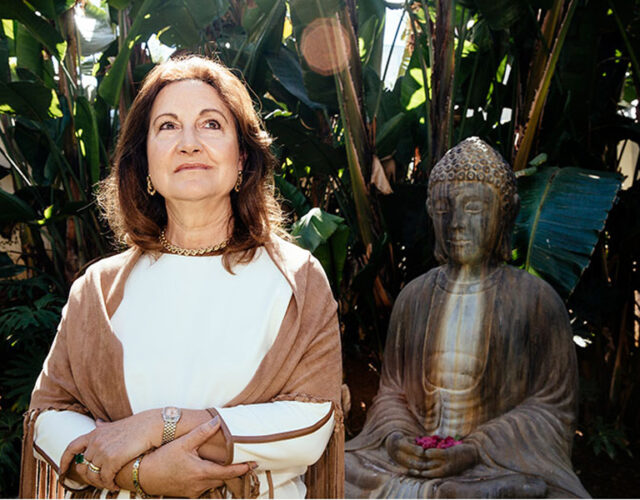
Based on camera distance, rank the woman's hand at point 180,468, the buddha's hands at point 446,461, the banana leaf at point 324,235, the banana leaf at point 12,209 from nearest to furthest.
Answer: the woman's hand at point 180,468 → the buddha's hands at point 446,461 → the banana leaf at point 324,235 → the banana leaf at point 12,209

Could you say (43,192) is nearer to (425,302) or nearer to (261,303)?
(425,302)

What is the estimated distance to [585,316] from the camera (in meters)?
4.06

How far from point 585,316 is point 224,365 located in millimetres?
3211

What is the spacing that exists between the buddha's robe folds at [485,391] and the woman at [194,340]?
48.4 inches

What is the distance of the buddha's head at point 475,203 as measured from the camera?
2.83 meters

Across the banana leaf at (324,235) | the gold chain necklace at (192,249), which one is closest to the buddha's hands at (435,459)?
the banana leaf at (324,235)

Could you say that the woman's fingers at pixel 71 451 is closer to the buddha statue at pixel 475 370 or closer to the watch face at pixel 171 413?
the watch face at pixel 171 413

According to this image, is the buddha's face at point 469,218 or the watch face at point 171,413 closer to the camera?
the watch face at point 171,413

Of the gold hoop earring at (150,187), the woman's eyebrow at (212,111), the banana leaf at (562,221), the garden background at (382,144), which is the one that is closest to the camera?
the woman's eyebrow at (212,111)

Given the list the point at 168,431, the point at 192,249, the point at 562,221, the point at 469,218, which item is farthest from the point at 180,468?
the point at 562,221

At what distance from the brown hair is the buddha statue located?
1.36 meters

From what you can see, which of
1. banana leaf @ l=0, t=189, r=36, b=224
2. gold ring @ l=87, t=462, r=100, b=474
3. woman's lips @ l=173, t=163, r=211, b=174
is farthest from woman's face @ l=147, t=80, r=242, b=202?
banana leaf @ l=0, t=189, r=36, b=224

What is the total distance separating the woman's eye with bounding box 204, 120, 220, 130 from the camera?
1553mm

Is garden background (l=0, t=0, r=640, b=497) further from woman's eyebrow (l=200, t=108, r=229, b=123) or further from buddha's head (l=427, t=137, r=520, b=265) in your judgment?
woman's eyebrow (l=200, t=108, r=229, b=123)
